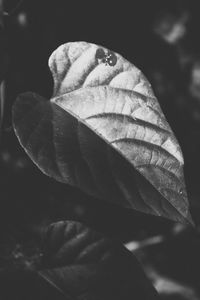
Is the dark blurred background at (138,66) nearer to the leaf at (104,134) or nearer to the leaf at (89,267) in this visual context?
the leaf at (89,267)

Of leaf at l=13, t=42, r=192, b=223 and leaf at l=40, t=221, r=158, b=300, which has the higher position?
leaf at l=13, t=42, r=192, b=223

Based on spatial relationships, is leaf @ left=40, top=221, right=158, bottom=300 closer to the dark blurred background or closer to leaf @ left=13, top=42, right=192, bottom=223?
leaf @ left=13, top=42, right=192, bottom=223

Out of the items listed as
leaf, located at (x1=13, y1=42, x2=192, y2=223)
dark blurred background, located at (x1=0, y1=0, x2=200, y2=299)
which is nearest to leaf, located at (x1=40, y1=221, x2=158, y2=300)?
leaf, located at (x1=13, y1=42, x2=192, y2=223)

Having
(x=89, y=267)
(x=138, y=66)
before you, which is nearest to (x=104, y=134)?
(x=89, y=267)

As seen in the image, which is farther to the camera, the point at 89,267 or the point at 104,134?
the point at 89,267

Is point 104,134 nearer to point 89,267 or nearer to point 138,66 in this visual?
point 89,267

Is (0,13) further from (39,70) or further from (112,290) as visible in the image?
(112,290)

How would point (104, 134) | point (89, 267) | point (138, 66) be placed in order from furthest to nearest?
point (138, 66)
point (89, 267)
point (104, 134)
